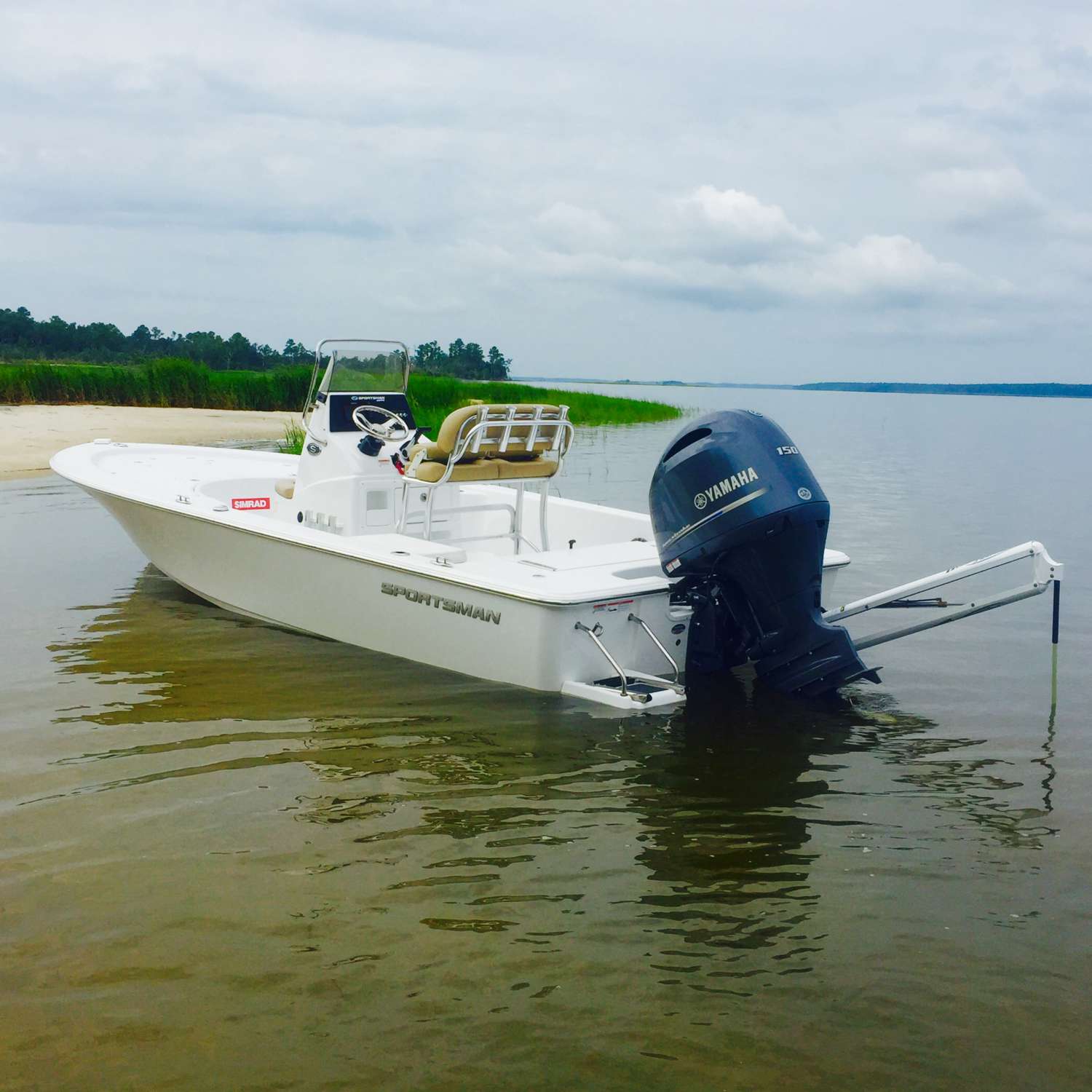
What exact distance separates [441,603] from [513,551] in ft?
4.82

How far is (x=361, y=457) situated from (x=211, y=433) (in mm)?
13210

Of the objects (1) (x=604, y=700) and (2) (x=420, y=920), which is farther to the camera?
(1) (x=604, y=700)

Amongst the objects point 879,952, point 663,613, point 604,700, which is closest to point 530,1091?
point 879,952

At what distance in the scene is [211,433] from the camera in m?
18.6

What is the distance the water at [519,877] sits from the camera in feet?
8.50

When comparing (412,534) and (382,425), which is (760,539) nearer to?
(412,534)

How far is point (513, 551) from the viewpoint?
6.56 metres

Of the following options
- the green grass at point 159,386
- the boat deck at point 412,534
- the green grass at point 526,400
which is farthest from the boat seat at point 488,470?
the green grass at point 159,386

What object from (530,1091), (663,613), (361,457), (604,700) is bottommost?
(530,1091)

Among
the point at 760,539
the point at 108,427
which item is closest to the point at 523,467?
the point at 760,539

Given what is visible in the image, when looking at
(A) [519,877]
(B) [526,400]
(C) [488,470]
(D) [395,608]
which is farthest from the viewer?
(B) [526,400]

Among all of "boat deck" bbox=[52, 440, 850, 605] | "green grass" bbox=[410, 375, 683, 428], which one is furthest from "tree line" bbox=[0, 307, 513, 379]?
"boat deck" bbox=[52, 440, 850, 605]

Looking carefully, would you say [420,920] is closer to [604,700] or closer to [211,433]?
[604,700]

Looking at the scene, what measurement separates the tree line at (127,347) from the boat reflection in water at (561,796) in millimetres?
28653
